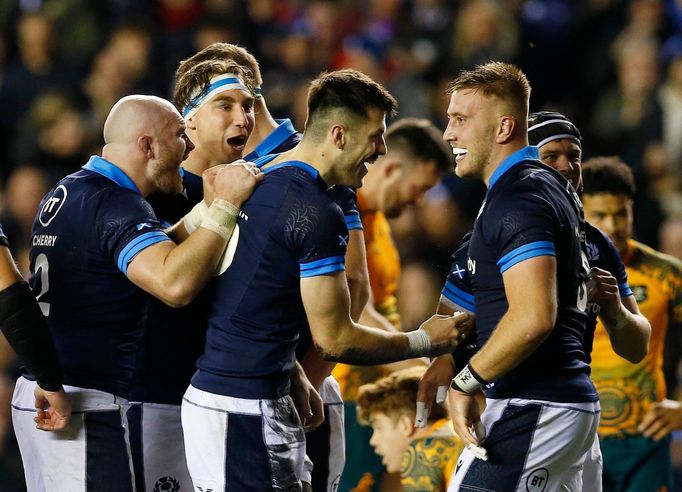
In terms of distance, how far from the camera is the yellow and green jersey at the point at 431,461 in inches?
214

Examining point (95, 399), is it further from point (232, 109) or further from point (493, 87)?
point (493, 87)

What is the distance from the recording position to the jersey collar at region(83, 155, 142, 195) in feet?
15.1

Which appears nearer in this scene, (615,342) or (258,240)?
(258,240)

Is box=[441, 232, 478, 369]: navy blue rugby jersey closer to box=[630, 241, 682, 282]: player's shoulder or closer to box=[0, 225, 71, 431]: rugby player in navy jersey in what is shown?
box=[0, 225, 71, 431]: rugby player in navy jersey

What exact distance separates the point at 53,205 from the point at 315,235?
1.13 m

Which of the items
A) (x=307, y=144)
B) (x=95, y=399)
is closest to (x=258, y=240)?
(x=307, y=144)

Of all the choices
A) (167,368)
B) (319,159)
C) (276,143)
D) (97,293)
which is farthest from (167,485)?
(319,159)

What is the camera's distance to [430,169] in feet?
23.0

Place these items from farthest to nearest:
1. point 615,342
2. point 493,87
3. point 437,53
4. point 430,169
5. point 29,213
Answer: point 437,53, point 29,213, point 430,169, point 615,342, point 493,87

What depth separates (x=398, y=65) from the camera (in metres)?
11.1

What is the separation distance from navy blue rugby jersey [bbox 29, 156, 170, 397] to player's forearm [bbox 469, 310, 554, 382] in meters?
1.29

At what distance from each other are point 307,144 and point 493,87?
29.3 inches

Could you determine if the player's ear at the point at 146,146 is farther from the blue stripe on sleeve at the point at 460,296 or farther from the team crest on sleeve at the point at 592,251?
the team crest on sleeve at the point at 592,251

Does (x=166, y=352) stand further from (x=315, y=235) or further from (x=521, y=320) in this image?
(x=521, y=320)
